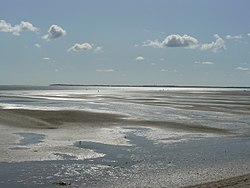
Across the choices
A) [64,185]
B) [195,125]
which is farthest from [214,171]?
[195,125]

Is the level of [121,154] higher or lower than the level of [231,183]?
lower

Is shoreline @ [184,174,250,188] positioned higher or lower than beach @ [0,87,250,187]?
higher

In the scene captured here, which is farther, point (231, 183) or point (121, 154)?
point (121, 154)

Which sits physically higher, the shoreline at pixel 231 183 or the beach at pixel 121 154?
the shoreline at pixel 231 183

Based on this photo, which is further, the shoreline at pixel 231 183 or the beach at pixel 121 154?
the beach at pixel 121 154

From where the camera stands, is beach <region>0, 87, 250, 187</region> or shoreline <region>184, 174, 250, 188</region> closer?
shoreline <region>184, 174, 250, 188</region>

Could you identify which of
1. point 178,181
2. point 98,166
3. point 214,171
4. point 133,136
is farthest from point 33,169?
point 133,136

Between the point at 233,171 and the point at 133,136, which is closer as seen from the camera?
the point at 233,171

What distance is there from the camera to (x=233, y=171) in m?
14.5

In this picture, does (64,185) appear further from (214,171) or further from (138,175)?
(214,171)

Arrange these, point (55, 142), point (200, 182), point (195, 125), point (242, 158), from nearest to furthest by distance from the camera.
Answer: point (200, 182), point (242, 158), point (55, 142), point (195, 125)

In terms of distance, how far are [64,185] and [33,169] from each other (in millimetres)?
2617

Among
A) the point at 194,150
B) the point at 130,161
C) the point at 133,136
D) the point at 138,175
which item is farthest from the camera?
the point at 133,136

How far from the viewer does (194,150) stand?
62.8ft
